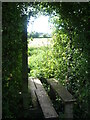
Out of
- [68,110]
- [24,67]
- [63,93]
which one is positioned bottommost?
[68,110]

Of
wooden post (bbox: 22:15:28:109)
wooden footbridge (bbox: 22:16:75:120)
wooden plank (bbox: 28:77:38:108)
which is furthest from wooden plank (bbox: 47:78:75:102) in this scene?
wooden post (bbox: 22:15:28:109)

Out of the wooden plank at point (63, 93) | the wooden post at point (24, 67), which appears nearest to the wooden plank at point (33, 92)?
the wooden post at point (24, 67)

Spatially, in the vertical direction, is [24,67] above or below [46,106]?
above

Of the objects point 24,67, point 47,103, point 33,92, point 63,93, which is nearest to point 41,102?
point 47,103

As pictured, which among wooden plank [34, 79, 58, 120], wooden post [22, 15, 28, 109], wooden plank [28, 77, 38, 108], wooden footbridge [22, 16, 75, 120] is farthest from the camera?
wooden plank [28, 77, 38, 108]

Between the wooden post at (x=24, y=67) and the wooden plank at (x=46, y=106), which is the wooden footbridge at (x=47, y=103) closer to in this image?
the wooden plank at (x=46, y=106)

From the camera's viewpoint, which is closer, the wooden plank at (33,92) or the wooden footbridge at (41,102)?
the wooden footbridge at (41,102)

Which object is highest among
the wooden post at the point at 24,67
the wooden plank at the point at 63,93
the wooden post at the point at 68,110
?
the wooden post at the point at 24,67

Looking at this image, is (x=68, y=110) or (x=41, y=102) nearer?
→ (x=68, y=110)

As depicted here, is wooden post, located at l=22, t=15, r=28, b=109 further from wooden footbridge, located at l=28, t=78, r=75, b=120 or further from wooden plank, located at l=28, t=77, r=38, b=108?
wooden plank, located at l=28, t=77, r=38, b=108

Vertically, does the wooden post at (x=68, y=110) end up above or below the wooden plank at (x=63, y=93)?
below

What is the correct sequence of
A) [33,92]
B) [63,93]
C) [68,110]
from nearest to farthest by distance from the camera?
[68,110] → [63,93] → [33,92]

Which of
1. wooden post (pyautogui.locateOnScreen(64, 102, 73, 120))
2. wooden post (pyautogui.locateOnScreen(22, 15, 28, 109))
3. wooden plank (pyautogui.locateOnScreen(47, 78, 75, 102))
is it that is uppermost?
wooden post (pyautogui.locateOnScreen(22, 15, 28, 109))

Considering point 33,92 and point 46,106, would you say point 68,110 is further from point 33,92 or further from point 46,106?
point 33,92
